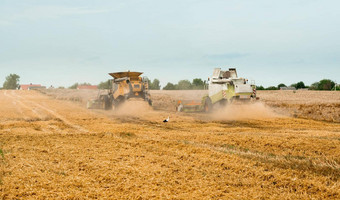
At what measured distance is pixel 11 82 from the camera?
401 ft

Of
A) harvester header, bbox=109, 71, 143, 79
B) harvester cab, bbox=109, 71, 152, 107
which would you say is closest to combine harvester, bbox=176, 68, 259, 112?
harvester cab, bbox=109, 71, 152, 107

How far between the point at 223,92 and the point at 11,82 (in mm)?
119921

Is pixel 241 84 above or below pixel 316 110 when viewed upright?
above

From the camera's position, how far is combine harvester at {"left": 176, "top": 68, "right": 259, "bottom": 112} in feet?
63.8

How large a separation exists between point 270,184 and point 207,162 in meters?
1.87

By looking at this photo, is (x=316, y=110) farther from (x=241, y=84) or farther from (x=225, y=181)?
(x=225, y=181)

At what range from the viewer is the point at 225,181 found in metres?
6.43

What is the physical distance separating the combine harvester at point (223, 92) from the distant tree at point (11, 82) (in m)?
114

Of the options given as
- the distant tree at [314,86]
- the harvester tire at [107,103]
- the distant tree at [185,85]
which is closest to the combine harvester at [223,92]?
the harvester tire at [107,103]

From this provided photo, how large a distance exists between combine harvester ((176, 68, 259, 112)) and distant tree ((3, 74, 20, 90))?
373ft

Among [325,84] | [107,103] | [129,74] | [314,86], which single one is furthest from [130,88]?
[314,86]

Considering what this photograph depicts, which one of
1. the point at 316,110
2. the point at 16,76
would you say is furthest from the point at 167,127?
the point at 16,76

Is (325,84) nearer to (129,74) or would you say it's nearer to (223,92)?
(223,92)

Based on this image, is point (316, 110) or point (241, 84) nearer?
point (241, 84)
